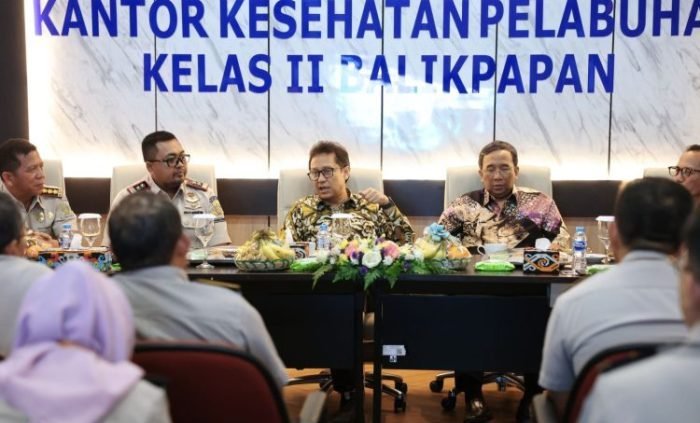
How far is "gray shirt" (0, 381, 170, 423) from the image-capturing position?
1.29 m

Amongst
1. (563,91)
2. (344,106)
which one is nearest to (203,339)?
(344,106)

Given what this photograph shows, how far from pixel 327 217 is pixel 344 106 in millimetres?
1137

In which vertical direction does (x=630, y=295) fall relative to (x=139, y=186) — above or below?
below

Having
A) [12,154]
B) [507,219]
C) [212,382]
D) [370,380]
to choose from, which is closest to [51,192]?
[12,154]

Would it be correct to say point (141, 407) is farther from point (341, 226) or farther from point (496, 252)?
point (341, 226)

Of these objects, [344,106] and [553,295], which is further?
[344,106]

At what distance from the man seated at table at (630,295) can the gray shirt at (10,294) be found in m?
1.31

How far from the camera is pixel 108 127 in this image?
4895 mm

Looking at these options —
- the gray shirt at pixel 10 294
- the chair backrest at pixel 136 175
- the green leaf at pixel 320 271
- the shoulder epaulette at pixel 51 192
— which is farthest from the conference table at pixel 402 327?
the chair backrest at pixel 136 175

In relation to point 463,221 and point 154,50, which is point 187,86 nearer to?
point 154,50

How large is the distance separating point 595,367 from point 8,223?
1492mm

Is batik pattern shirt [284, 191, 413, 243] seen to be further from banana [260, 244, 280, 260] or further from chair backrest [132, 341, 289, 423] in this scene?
chair backrest [132, 341, 289, 423]

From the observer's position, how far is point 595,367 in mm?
1537

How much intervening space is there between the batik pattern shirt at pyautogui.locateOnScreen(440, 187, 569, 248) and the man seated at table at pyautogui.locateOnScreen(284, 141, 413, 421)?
1.03 feet
